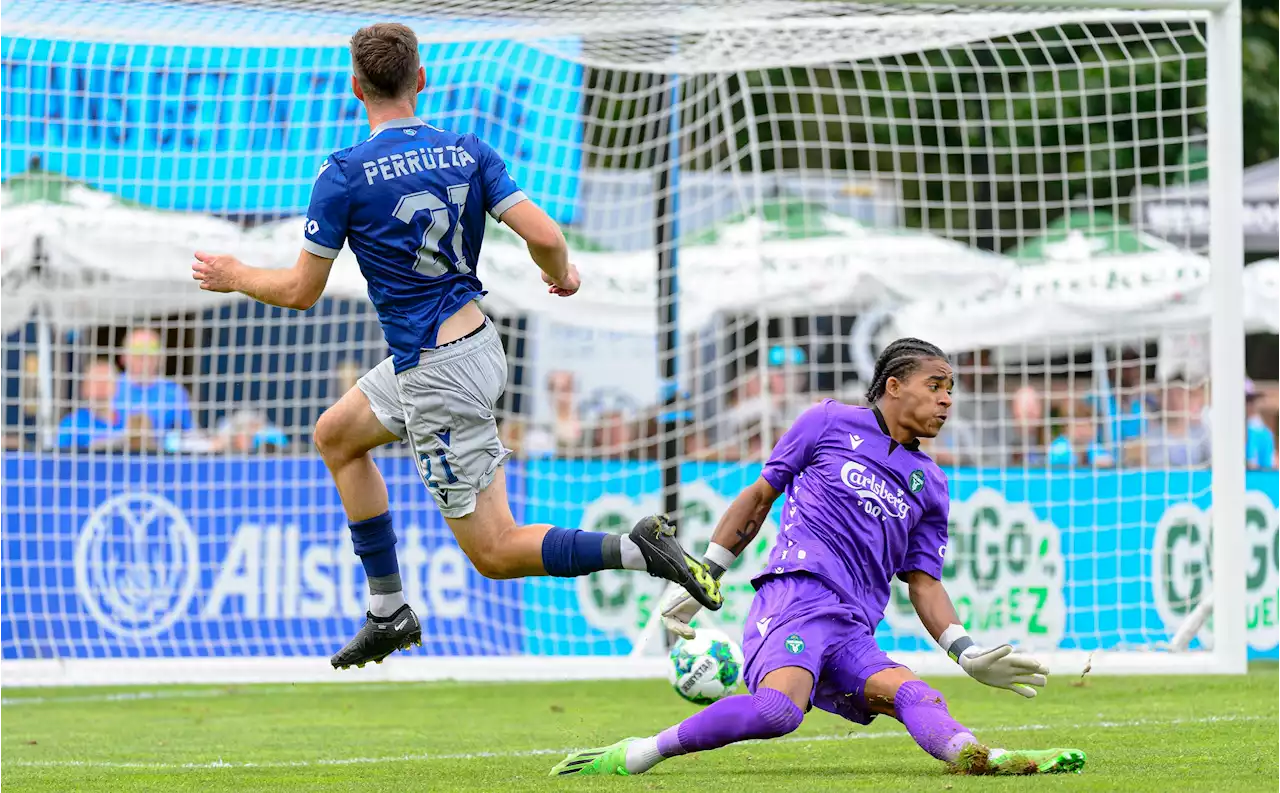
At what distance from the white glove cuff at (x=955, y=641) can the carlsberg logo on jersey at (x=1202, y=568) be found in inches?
243

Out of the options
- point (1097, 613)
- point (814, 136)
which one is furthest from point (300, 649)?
point (814, 136)

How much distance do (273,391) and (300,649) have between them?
221cm

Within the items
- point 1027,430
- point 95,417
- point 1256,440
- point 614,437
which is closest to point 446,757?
point 95,417

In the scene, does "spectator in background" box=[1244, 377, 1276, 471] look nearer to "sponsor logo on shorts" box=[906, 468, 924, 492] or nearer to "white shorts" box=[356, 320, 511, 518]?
"sponsor logo on shorts" box=[906, 468, 924, 492]

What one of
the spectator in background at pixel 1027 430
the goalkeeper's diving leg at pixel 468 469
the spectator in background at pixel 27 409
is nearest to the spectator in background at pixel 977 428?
the spectator in background at pixel 1027 430

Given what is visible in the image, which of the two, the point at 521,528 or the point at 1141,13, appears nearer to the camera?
the point at 521,528

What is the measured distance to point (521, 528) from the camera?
19.0 ft

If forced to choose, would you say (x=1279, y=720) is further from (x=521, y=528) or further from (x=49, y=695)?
(x=49, y=695)

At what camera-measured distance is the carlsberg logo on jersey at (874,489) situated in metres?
5.97

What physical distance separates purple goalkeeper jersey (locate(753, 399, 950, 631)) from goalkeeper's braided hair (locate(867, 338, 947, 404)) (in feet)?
0.37

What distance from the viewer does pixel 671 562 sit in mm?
5492

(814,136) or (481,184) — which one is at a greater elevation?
(814,136)

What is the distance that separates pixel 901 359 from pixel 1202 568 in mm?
6405

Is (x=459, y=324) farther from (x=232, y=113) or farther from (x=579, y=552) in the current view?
(x=232, y=113)
